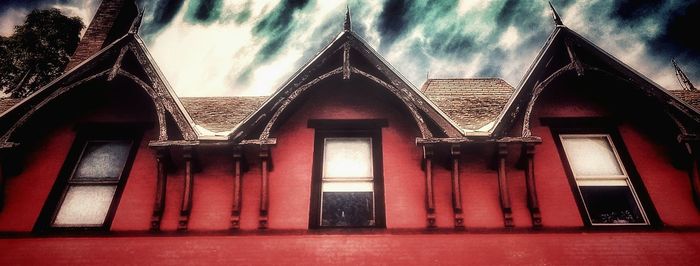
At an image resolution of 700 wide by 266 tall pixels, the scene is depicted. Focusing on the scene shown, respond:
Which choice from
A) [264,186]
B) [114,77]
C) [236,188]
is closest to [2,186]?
[114,77]

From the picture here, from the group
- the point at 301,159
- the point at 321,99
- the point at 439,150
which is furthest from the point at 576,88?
the point at 301,159

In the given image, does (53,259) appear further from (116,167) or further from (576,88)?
(576,88)

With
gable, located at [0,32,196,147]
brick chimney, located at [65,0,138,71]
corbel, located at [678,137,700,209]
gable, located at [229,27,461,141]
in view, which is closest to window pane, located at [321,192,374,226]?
gable, located at [229,27,461,141]

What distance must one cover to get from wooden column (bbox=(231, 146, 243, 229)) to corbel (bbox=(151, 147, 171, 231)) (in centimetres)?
106

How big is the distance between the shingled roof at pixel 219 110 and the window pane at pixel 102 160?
1.35 metres

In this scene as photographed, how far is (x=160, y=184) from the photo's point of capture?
618cm

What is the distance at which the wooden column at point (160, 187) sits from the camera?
19.7ft

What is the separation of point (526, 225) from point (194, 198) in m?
5.02

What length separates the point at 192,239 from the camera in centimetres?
582

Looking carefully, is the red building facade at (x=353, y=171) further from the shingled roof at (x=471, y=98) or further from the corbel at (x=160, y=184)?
the shingled roof at (x=471, y=98)

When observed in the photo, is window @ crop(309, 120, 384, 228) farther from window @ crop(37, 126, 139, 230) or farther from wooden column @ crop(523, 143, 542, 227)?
window @ crop(37, 126, 139, 230)

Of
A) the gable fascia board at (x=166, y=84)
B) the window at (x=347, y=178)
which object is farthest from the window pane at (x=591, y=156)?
the gable fascia board at (x=166, y=84)

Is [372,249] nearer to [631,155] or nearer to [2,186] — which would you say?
[631,155]

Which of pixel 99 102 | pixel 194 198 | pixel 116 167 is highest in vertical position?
pixel 99 102
